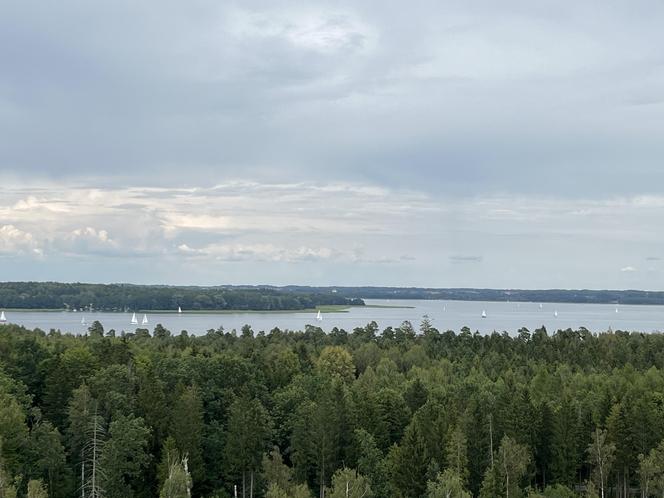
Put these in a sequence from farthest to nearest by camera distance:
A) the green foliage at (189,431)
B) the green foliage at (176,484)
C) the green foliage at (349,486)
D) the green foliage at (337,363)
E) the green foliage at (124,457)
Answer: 1. the green foliage at (337,363)
2. the green foliage at (189,431)
3. the green foliage at (124,457)
4. the green foliage at (349,486)
5. the green foliage at (176,484)

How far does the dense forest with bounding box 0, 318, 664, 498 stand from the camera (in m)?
47.4

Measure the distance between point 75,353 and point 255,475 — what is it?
16.9 meters

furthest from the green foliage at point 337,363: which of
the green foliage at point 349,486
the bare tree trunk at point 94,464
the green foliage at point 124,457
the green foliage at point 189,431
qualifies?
the green foliage at point 349,486

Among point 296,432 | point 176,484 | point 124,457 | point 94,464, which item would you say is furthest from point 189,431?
point 176,484

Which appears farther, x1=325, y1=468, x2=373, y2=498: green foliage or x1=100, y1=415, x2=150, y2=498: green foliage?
x1=100, y1=415, x2=150, y2=498: green foliage

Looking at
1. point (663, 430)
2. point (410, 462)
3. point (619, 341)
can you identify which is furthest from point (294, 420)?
point (619, 341)

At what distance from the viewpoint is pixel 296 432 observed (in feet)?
179

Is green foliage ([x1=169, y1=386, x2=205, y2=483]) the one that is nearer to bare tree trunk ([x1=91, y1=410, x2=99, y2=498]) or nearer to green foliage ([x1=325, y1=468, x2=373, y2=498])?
bare tree trunk ([x1=91, y1=410, x2=99, y2=498])

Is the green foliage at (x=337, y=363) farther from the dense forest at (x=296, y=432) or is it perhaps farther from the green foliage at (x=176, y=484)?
the green foliage at (x=176, y=484)

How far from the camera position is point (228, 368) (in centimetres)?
6353

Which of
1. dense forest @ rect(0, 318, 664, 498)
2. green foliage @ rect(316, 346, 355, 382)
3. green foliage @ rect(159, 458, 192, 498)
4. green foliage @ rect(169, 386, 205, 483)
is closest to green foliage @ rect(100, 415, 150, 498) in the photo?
dense forest @ rect(0, 318, 664, 498)

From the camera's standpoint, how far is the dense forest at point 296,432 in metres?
47.4

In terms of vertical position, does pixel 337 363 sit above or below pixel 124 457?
above

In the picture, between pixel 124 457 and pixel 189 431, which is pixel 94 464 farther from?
pixel 189 431
